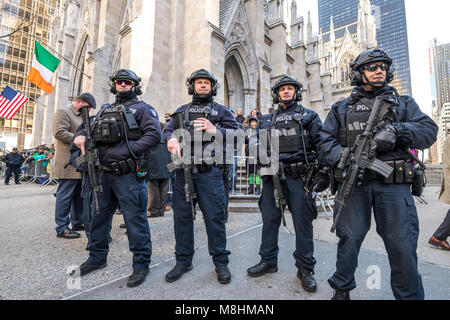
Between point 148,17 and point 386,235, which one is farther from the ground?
point 148,17

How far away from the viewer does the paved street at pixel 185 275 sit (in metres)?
1.96

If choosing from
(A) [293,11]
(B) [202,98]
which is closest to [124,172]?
(B) [202,98]

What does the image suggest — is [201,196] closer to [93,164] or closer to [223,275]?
[223,275]

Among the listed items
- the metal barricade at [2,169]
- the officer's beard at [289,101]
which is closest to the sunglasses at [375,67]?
the officer's beard at [289,101]

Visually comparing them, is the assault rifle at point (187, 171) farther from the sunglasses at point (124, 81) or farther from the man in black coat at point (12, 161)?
the man in black coat at point (12, 161)

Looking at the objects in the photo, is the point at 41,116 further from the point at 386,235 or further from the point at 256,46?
the point at 386,235

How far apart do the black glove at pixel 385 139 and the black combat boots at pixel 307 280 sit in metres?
1.29

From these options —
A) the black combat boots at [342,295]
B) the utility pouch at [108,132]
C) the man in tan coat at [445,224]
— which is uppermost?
the utility pouch at [108,132]

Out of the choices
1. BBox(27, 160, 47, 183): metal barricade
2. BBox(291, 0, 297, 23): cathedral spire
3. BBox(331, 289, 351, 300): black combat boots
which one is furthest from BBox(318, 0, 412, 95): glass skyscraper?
BBox(331, 289, 351, 300): black combat boots

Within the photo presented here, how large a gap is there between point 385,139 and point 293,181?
914 millimetres

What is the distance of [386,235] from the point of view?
1.70 meters

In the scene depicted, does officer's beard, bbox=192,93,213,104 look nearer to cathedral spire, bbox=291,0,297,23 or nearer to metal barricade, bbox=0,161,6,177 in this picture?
metal barricade, bbox=0,161,6,177

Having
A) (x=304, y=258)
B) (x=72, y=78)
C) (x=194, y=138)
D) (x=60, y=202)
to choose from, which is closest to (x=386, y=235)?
(x=304, y=258)

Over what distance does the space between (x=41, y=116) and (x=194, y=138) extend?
28562 millimetres
